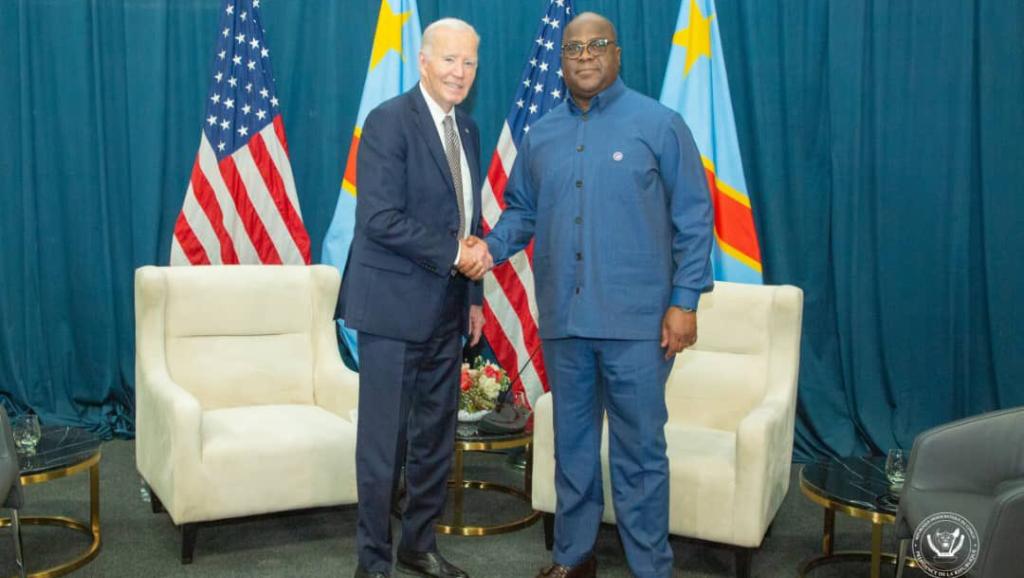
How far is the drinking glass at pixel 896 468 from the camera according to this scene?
316 centimetres

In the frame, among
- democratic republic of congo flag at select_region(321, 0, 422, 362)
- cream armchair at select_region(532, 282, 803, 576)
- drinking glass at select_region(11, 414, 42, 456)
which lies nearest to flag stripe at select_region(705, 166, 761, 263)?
cream armchair at select_region(532, 282, 803, 576)

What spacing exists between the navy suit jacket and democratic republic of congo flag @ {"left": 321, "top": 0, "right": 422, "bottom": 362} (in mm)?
1685

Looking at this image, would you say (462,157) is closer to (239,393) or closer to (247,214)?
(239,393)

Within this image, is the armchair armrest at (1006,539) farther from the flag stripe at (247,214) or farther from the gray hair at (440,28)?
the flag stripe at (247,214)

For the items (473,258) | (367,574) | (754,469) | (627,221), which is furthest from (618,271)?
(367,574)

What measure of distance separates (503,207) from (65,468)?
218 centimetres

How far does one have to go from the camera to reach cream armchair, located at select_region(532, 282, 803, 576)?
322cm

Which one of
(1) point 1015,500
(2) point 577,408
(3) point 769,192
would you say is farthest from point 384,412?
(3) point 769,192

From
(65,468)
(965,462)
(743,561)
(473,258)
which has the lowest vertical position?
(743,561)

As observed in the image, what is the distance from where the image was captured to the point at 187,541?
342 cm

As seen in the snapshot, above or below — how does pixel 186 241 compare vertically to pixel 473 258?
below

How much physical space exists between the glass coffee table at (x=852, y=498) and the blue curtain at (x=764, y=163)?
132 centimetres

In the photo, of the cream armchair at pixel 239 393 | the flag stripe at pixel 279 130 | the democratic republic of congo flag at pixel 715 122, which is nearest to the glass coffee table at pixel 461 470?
the cream armchair at pixel 239 393

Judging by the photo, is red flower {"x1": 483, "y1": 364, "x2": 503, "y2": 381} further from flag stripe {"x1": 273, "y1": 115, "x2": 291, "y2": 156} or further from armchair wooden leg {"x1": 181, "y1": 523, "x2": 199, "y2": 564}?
flag stripe {"x1": 273, "y1": 115, "x2": 291, "y2": 156}
